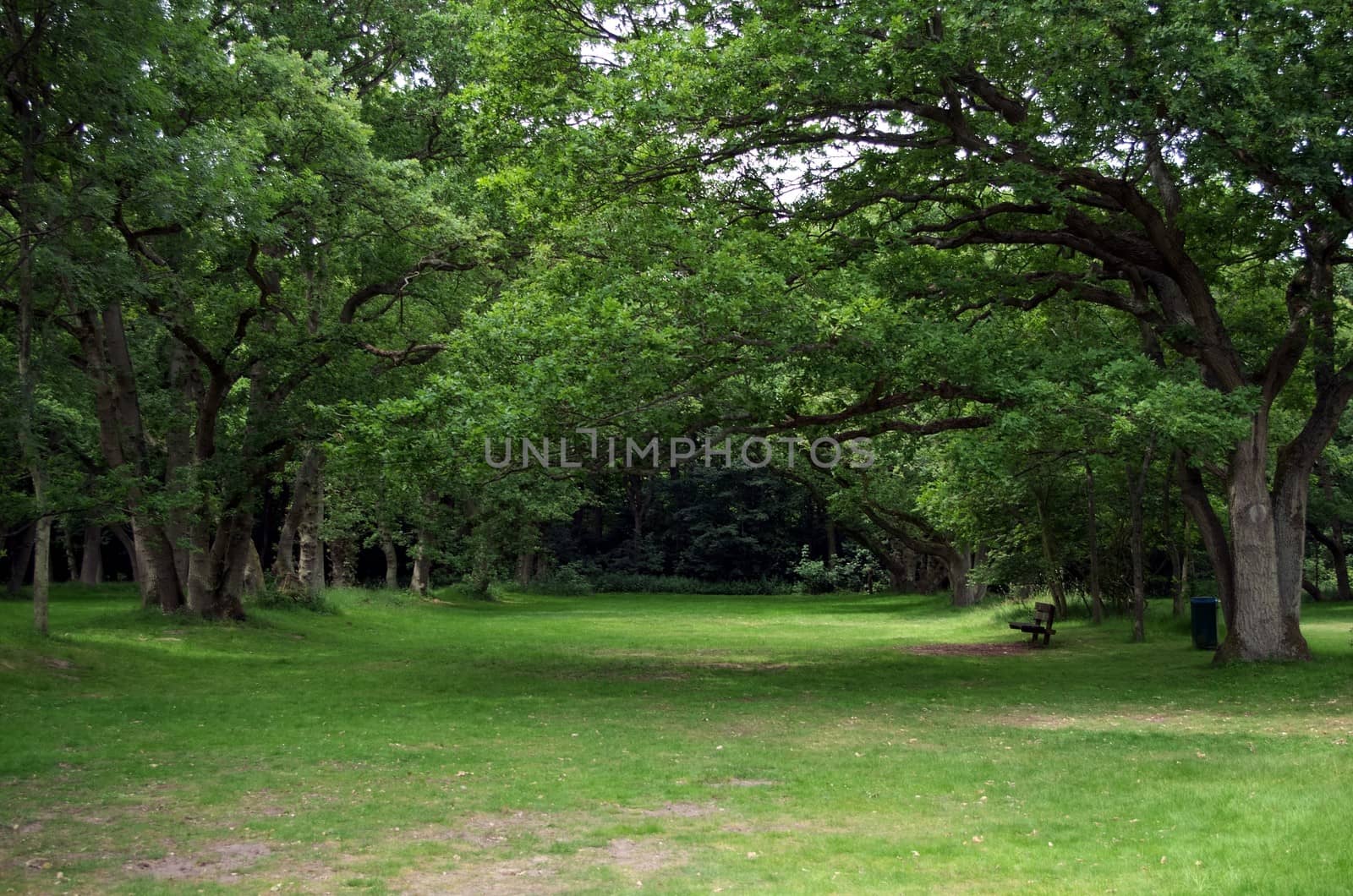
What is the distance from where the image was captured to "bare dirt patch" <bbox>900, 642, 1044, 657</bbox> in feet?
73.3

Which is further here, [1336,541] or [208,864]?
[1336,541]

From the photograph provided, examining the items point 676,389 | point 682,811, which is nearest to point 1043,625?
point 676,389

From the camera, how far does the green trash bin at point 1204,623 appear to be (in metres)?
20.8

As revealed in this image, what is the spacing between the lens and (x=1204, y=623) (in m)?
20.9

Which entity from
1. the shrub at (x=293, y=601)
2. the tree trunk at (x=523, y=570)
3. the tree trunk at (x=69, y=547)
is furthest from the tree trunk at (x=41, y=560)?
the tree trunk at (x=523, y=570)

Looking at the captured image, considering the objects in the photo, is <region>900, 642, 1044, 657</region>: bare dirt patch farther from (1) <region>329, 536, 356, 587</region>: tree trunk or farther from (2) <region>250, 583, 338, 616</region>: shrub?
(1) <region>329, 536, 356, 587</region>: tree trunk

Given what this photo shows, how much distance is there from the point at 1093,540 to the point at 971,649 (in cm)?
434

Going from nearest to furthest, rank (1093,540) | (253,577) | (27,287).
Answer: (27,287) → (1093,540) → (253,577)

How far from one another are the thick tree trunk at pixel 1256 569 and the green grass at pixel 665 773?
789mm

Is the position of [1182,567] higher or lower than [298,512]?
lower

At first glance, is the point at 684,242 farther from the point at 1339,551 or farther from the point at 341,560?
the point at 341,560

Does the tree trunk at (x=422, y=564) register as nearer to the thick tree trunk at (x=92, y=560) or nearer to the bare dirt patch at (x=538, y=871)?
the thick tree trunk at (x=92, y=560)

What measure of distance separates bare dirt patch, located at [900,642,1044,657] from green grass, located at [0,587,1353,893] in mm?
1518

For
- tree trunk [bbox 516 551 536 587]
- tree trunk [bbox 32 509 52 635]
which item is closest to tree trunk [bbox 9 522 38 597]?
tree trunk [bbox 516 551 536 587]
